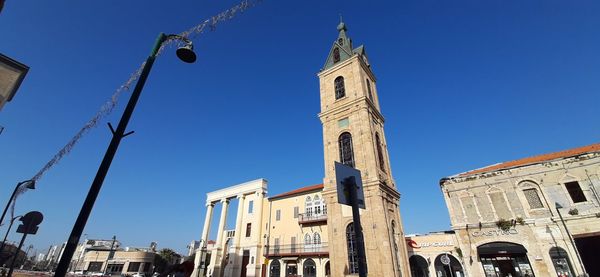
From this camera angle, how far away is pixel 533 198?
824 inches

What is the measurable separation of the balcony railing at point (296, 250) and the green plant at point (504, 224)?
15.3 metres

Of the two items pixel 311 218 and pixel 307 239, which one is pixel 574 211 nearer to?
pixel 311 218

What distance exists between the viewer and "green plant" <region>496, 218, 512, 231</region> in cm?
2081

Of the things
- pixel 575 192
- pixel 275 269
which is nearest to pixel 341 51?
pixel 575 192

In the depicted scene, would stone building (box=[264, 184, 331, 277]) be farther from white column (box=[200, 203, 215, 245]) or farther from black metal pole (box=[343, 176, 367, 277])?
black metal pole (box=[343, 176, 367, 277])

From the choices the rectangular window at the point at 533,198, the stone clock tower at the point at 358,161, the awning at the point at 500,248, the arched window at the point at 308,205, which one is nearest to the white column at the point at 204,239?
the arched window at the point at 308,205

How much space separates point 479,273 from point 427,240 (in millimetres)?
5220

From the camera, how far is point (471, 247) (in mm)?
21672

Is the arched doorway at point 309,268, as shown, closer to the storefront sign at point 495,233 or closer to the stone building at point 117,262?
the storefront sign at point 495,233

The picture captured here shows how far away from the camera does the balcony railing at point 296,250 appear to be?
2661 centimetres

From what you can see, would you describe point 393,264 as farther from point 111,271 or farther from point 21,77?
point 111,271

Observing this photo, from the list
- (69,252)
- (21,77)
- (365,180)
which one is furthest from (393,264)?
(21,77)

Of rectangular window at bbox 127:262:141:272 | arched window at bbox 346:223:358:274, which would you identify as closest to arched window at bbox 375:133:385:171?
arched window at bbox 346:223:358:274

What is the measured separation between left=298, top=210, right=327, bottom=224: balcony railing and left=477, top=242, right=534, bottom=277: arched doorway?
46.6ft
